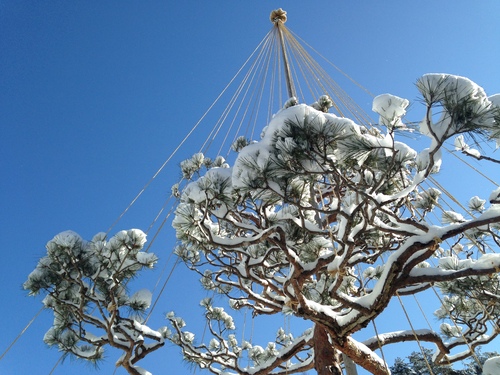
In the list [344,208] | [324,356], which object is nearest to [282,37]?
[344,208]

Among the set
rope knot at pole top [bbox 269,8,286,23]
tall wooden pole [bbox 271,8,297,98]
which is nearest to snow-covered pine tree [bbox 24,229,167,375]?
tall wooden pole [bbox 271,8,297,98]

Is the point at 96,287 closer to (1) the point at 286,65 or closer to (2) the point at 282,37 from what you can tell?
(1) the point at 286,65

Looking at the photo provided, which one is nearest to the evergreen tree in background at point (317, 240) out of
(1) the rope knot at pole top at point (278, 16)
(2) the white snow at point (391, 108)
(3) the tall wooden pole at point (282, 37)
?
(2) the white snow at point (391, 108)

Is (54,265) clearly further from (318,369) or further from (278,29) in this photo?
(278,29)

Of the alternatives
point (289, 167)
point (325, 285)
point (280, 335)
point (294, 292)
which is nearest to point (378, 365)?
point (325, 285)

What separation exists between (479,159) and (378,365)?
6.59ft

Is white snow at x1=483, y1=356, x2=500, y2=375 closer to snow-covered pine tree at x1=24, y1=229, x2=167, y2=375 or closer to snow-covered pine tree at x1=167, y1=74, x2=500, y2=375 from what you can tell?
snow-covered pine tree at x1=167, y1=74, x2=500, y2=375

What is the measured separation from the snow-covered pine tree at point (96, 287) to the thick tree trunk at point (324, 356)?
1575mm

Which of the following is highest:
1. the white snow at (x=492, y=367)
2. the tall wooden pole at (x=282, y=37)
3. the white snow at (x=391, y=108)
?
the tall wooden pole at (x=282, y=37)

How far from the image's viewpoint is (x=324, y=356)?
11.2ft

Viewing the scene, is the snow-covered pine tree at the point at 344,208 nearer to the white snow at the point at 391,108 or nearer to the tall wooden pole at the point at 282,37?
the white snow at the point at 391,108

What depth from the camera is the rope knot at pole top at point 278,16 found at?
6.84 metres

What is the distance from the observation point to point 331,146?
2.60 meters

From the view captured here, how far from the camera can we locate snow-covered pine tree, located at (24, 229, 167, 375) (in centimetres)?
332
